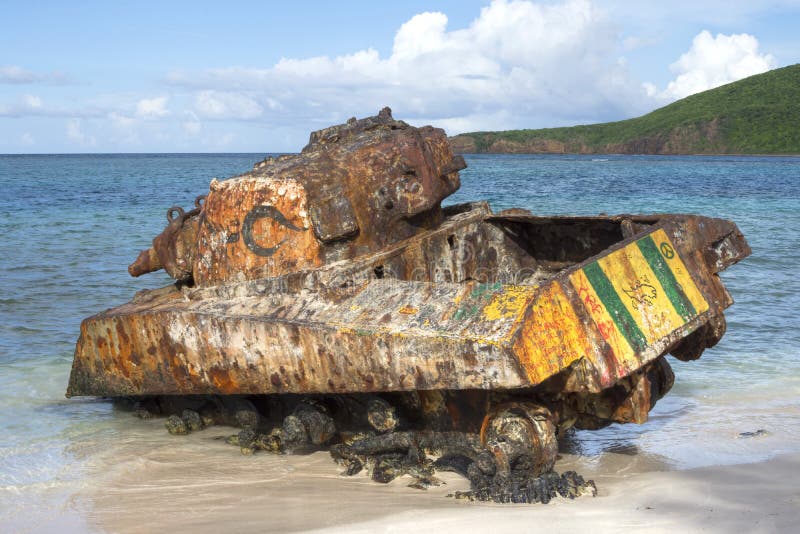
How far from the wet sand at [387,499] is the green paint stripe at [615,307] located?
645mm

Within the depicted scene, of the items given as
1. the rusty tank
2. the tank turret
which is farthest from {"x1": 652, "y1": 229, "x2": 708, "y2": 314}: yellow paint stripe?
the tank turret

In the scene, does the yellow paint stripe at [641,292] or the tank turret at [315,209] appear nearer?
the yellow paint stripe at [641,292]

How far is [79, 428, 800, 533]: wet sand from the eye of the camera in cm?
331

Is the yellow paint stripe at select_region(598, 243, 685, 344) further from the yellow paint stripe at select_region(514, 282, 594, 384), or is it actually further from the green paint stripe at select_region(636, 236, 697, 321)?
the yellow paint stripe at select_region(514, 282, 594, 384)

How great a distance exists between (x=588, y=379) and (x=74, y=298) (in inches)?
252

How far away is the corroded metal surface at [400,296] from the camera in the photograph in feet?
11.3

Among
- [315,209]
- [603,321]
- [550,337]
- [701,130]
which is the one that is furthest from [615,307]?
[701,130]

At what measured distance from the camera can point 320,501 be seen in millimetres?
3662

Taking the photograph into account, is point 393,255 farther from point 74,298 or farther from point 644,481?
point 74,298

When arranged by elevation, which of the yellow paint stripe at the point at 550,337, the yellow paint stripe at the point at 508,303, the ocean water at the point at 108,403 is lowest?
the ocean water at the point at 108,403

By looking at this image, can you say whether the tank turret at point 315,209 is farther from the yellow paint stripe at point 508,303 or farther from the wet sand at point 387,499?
the yellow paint stripe at point 508,303

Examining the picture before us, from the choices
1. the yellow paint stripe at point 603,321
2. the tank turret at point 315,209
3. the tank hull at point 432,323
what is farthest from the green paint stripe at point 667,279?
the tank turret at point 315,209

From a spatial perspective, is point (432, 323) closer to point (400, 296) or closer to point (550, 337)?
point (400, 296)

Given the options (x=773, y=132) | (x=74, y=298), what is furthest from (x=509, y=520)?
(x=773, y=132)
